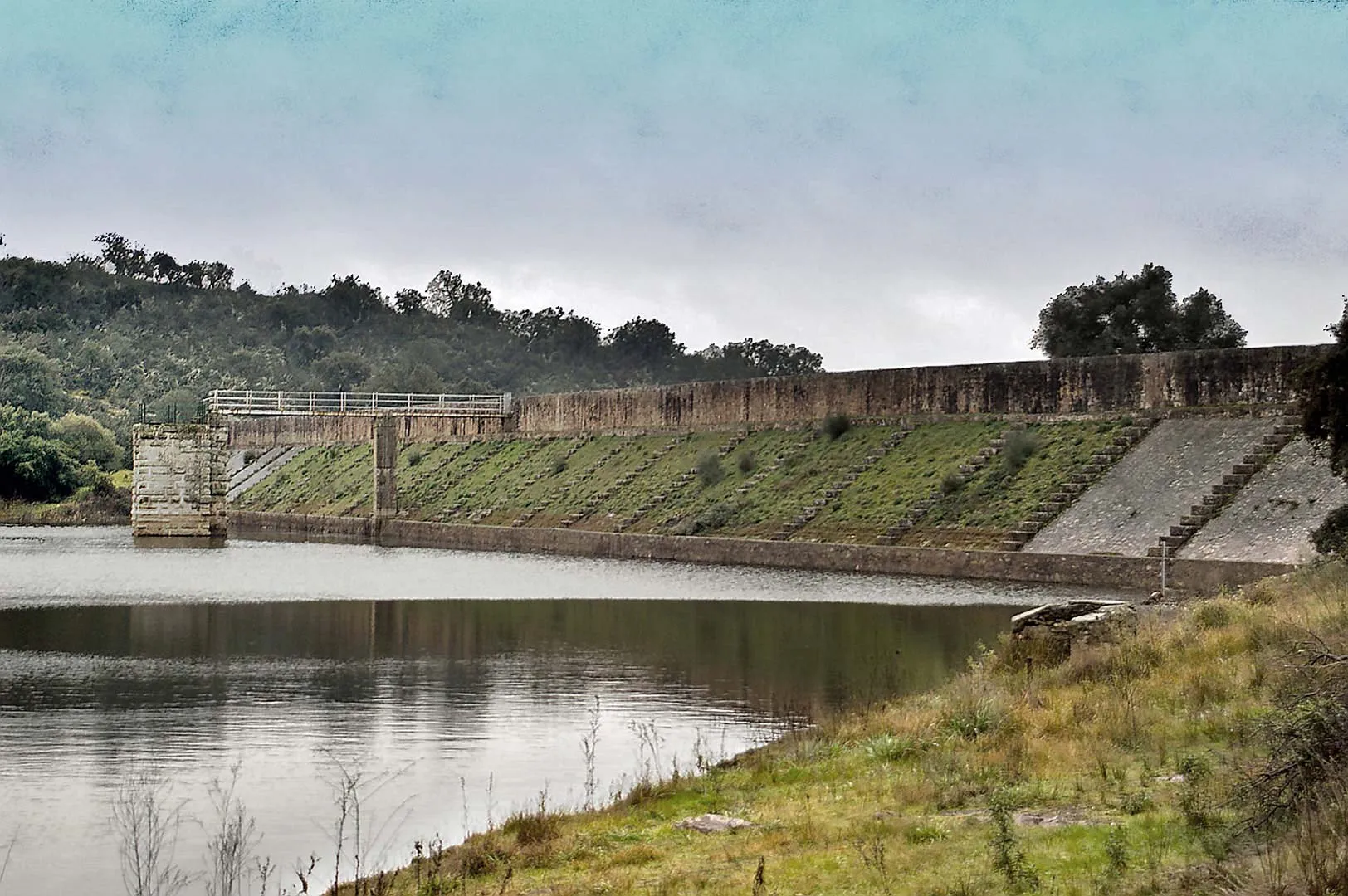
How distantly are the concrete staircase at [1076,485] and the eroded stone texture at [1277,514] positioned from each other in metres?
4.77

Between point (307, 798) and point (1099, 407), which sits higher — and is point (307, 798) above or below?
below

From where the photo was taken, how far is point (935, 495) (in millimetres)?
47844

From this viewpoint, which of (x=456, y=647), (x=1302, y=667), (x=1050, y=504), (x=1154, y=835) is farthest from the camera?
(x=1050, y=504)

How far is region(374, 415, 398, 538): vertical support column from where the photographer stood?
7112cm

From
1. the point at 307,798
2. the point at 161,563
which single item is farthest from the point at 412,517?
the point at 307,798

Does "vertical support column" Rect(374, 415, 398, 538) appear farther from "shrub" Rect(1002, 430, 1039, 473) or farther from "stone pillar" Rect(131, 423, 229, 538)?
"shrub" Rect(1002, 430, 1039, 473)

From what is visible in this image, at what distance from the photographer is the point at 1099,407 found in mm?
50625

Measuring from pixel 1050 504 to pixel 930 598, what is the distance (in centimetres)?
1201

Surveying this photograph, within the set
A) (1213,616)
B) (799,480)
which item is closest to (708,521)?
(799,480)

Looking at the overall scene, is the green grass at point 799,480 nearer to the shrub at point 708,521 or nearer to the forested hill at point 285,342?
the shrub at point 708,521

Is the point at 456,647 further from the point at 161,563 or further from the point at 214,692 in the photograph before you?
the point at 161,563

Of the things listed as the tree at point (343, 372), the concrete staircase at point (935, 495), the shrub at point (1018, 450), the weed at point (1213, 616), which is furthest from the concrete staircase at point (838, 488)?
the tree at point (343, 372)

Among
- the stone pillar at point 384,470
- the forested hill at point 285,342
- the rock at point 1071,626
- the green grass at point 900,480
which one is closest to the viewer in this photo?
the rock at point 1071,626

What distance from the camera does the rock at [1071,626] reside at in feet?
58.9
